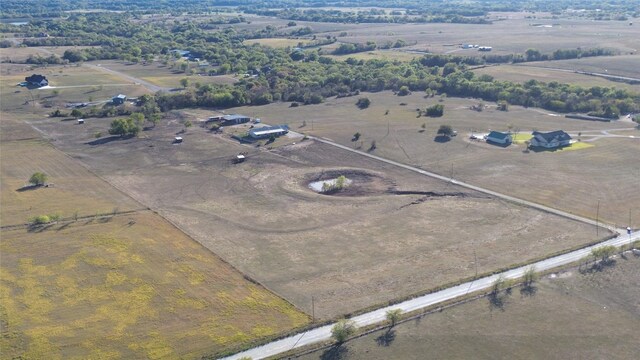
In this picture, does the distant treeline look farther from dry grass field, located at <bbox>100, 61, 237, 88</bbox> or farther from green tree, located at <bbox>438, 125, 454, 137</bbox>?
green tree, located at <bbox>438, 125, 454, 137</bbox>

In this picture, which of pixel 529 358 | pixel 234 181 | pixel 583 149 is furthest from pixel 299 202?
pixel 583 149

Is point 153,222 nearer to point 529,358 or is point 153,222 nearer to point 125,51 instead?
point 529,358

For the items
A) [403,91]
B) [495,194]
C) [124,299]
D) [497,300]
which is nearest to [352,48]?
[403,91]

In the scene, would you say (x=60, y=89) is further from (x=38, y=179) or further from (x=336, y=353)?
(x=336, y=353)

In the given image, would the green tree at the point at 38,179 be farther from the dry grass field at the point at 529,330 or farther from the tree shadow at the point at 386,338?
→ the tree shadow at the point at 386,338

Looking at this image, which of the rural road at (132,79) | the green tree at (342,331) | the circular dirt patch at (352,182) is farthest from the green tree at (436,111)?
the green tree at (342,331)

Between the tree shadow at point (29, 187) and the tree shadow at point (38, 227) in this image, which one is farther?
the tree shadow at point (29, 187)
